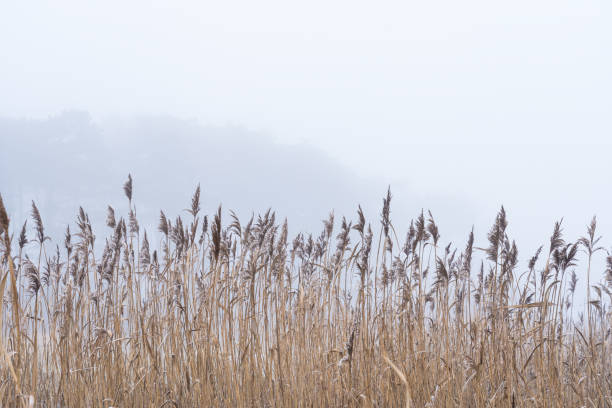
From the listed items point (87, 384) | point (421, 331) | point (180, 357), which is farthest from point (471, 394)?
point (87, 384)

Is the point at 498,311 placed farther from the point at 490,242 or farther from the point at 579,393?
the point at 579,393

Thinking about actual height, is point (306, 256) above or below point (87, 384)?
above

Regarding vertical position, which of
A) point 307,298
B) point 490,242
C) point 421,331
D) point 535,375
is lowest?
point 535,375

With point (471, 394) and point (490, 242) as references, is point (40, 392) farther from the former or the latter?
point (490, 242)

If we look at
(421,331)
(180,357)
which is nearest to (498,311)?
(421,331)

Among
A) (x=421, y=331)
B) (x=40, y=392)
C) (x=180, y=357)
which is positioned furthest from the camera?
(x=40, y=392)

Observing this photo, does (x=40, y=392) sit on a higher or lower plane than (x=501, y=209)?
lower

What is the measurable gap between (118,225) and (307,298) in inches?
51.3

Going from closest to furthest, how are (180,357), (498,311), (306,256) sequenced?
(498,311) < (180,357) < (306,256)

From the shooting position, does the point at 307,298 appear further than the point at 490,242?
Yes

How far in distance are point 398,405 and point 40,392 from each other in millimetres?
3028

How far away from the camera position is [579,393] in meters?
2.77

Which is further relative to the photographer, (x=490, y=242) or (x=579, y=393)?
(x=579, y=393)

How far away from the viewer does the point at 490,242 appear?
2.59m
